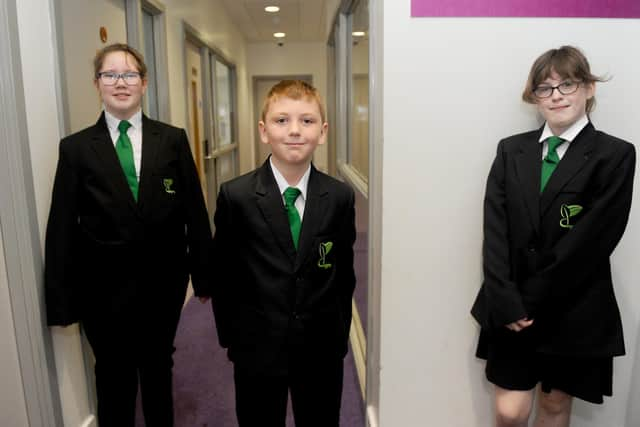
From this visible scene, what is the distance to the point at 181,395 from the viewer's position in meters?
2.32

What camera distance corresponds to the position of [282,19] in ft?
19.4

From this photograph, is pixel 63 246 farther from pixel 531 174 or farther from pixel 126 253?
pixel 531 174

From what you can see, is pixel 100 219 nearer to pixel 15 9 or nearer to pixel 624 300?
pixel 15 9

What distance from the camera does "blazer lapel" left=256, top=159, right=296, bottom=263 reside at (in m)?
1.31

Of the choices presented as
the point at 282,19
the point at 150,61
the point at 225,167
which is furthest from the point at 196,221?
the point at 282,19

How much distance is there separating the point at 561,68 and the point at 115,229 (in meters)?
1.38

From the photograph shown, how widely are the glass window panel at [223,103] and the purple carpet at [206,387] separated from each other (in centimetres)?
258

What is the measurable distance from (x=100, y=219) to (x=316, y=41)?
657 centimetres

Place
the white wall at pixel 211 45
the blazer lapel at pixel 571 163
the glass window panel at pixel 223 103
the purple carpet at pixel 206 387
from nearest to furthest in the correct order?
the blazer lapel at pixel 571 163 < the purple carpet at pixel 206 387 < the white wall at pixel 211 45 < the glass window panel at pixel 223 103

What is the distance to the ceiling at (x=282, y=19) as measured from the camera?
5.12 m

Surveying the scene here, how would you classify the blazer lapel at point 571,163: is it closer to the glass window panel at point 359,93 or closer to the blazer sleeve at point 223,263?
the blazer sleeve at point 223,263

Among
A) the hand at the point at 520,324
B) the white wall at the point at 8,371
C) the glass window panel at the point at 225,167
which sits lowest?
the white wall at the point at 8,371

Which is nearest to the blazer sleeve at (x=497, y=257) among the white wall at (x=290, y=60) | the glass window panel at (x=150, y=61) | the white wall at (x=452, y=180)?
the white wall at (x=452, y=180)

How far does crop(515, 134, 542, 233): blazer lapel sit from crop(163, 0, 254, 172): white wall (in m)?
2.19
